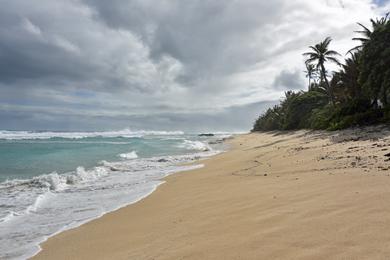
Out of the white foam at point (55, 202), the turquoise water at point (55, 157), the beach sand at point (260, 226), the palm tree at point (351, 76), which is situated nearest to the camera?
the beach sand at point (260, 226)

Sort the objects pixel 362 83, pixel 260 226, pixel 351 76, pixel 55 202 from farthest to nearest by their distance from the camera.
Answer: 1. pixel 351 76
2. pixel 362 83
3. pixel 55 202
4. pixel 260 226

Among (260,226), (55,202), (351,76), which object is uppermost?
(351,76)

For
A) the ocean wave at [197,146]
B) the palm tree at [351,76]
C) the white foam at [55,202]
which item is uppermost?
the palm tree at [351,76]

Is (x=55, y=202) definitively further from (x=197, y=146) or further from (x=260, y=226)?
(x=197, y=146)

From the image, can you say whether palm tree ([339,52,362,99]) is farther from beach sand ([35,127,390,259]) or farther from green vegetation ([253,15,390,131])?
beach sand ([35,127,390,259])

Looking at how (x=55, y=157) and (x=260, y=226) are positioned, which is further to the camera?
(x=55, y=157)

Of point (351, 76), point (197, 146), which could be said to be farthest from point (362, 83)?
point (197, 146)

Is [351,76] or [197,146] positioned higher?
[351,76]

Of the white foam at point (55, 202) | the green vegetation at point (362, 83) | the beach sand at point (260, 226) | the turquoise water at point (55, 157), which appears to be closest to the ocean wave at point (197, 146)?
the turquoise water at point (55, 157)

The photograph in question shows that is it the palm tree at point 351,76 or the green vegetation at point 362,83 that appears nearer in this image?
the green vegetation at point 362,83

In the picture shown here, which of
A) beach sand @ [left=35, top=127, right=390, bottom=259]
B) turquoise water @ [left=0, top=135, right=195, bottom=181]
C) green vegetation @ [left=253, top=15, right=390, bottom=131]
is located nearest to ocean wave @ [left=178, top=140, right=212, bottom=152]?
turquoise water @ [left=0, top=135, right=195, bottom=181]

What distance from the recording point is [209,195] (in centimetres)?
901

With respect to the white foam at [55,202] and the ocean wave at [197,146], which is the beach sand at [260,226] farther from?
the ocean wave at [197,146]

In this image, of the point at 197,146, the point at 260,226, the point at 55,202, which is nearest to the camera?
the point at 260,226
